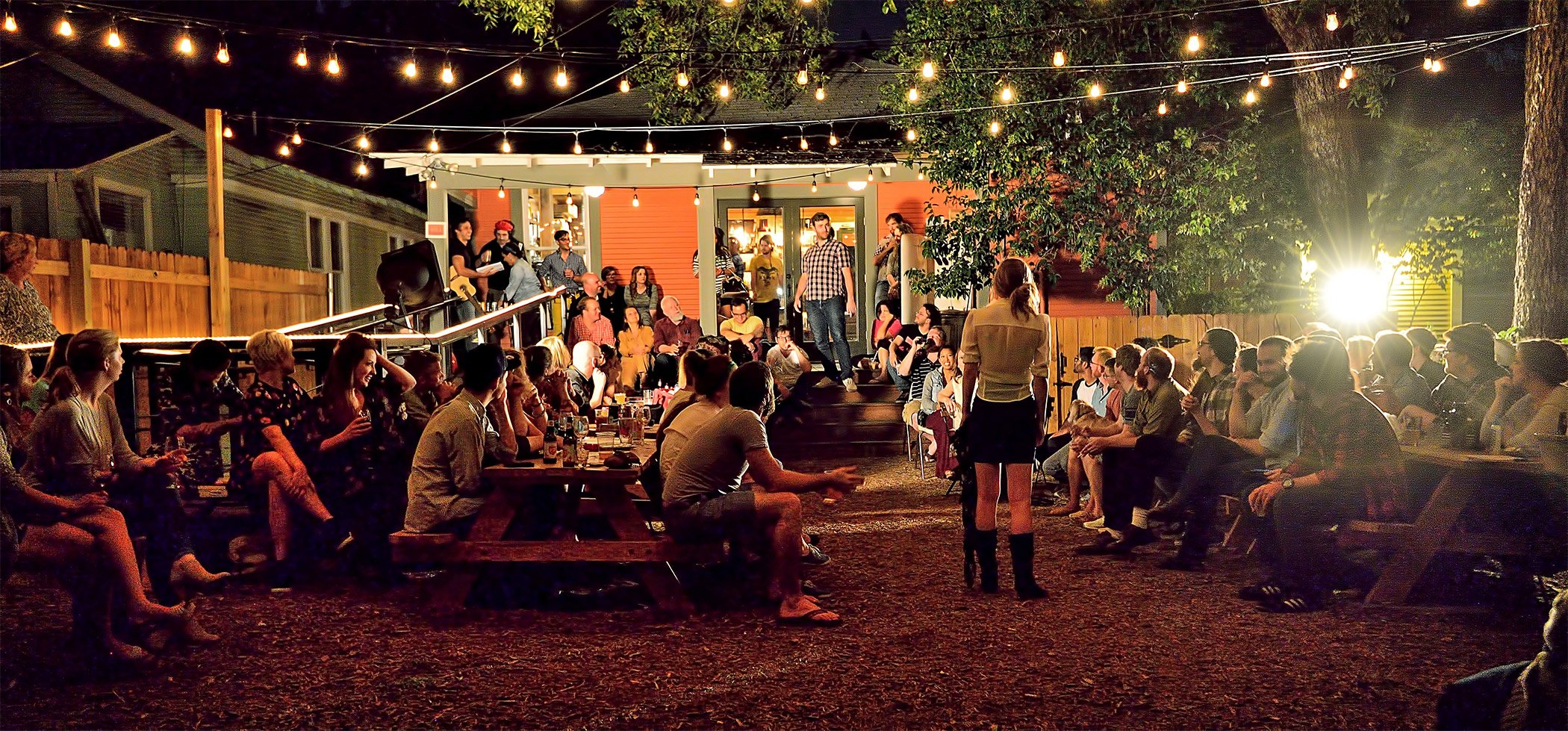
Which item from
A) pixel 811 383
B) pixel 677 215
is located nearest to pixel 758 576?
pixel 811 383

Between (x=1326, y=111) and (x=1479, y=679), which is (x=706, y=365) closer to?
(x=1479, y=679)

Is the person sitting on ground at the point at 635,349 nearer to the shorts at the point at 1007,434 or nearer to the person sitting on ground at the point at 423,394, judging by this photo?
the person sitting on ground at the point at 423,394

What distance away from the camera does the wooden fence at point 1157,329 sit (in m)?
14.1

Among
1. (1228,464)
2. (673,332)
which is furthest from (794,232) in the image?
(1228,464)

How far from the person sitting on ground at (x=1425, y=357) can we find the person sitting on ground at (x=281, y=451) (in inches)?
270

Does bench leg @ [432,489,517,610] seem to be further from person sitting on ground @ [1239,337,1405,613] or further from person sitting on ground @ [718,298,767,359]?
person sitting on ground @ [718,298,767,359]

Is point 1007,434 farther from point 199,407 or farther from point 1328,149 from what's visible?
point 1328,149

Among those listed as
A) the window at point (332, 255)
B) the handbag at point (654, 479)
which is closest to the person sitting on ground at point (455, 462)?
the handbag at point (654, 479)

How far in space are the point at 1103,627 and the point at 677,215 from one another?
1364 cm

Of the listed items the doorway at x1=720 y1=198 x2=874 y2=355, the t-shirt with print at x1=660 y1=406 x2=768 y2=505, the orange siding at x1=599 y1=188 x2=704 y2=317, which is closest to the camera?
the t-shirt with print at x1=660 y1=406 x2=768 y2=505

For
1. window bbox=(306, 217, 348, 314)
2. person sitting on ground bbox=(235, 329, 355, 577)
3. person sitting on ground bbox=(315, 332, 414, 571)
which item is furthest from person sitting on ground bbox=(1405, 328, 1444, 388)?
window bbox=(306, 217, 348, 314)

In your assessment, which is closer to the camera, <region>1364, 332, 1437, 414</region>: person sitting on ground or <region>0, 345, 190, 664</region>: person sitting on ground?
<region>0, 345, 190, 664</region>: person sitting on ground

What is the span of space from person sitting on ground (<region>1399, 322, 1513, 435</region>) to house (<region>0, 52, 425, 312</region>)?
14944 mm

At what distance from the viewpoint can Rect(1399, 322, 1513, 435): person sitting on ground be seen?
6.68 metres
